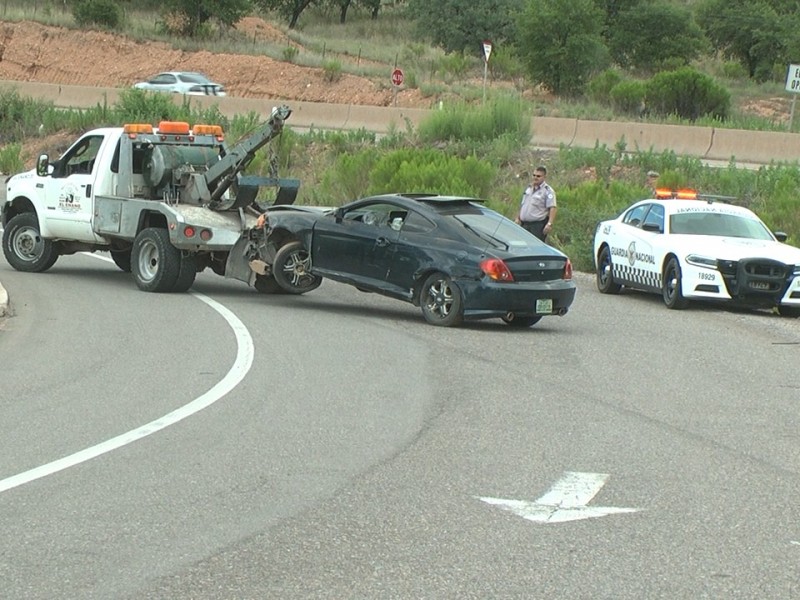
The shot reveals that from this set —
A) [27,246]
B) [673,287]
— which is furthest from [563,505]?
[27,246]

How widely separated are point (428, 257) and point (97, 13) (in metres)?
60.6

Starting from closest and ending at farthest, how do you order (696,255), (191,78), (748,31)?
(696,255) → (191,78) → (748,31)

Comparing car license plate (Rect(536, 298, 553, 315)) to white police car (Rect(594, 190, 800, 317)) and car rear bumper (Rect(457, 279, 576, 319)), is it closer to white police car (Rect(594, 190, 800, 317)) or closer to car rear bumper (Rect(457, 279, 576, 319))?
car rear bumper (Rect(457, 279, 576, 319))

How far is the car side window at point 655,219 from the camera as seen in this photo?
Result: 2089 cm

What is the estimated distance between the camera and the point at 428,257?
17.3 metres

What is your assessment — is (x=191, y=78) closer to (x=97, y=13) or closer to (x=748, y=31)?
(x=97, y=13)

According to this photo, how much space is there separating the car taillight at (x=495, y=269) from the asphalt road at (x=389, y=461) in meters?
0.70

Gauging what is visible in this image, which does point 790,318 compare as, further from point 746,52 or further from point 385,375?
point 746,52

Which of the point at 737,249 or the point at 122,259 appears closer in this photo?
the point at 737,249

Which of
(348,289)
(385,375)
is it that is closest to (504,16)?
(348,289)

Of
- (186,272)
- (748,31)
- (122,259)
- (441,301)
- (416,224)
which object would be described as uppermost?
(748,31)

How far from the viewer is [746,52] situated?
84625mm

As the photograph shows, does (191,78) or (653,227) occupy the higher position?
(653,227)

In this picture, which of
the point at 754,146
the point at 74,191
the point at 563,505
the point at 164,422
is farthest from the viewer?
the point at 754,146
